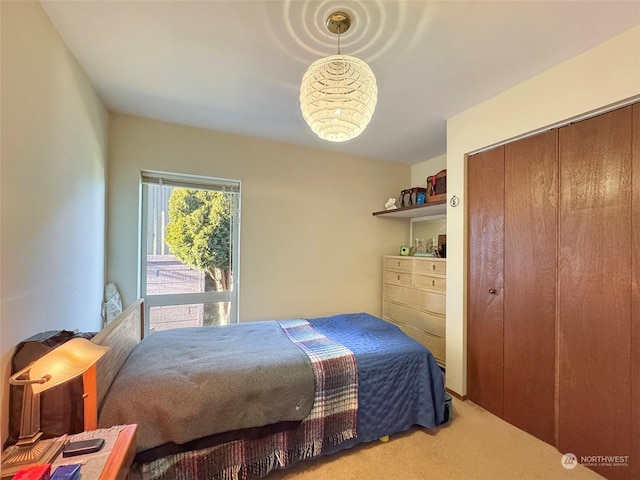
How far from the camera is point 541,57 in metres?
1.67

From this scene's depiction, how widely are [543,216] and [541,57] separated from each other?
1.00 metres

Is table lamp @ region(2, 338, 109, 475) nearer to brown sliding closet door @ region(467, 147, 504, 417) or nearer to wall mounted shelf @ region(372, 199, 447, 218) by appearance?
brown sliding closet door @ region(467, 147, 504, 417)

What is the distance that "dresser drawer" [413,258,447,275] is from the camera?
2.70 meters

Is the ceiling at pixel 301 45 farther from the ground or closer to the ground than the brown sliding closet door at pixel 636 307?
farther from the ground

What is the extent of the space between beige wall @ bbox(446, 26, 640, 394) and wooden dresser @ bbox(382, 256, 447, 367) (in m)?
0.23

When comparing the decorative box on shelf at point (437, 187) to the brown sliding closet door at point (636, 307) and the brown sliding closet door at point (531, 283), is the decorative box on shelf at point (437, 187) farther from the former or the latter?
the brown sliding closet door at point (636, 307)

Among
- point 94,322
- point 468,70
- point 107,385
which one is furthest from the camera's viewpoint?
point 94,322

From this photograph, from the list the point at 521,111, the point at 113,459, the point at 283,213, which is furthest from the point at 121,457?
the point at 521,111

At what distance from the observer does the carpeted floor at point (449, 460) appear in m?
1.58

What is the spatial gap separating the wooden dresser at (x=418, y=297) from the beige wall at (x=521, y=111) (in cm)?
23

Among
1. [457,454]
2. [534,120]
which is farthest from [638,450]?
[534,120]

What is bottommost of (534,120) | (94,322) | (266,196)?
(94,322)

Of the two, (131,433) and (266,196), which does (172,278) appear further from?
(131,433)

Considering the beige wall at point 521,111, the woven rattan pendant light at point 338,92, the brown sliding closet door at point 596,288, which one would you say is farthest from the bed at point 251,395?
the woven rattan pendant light at point 338,92
